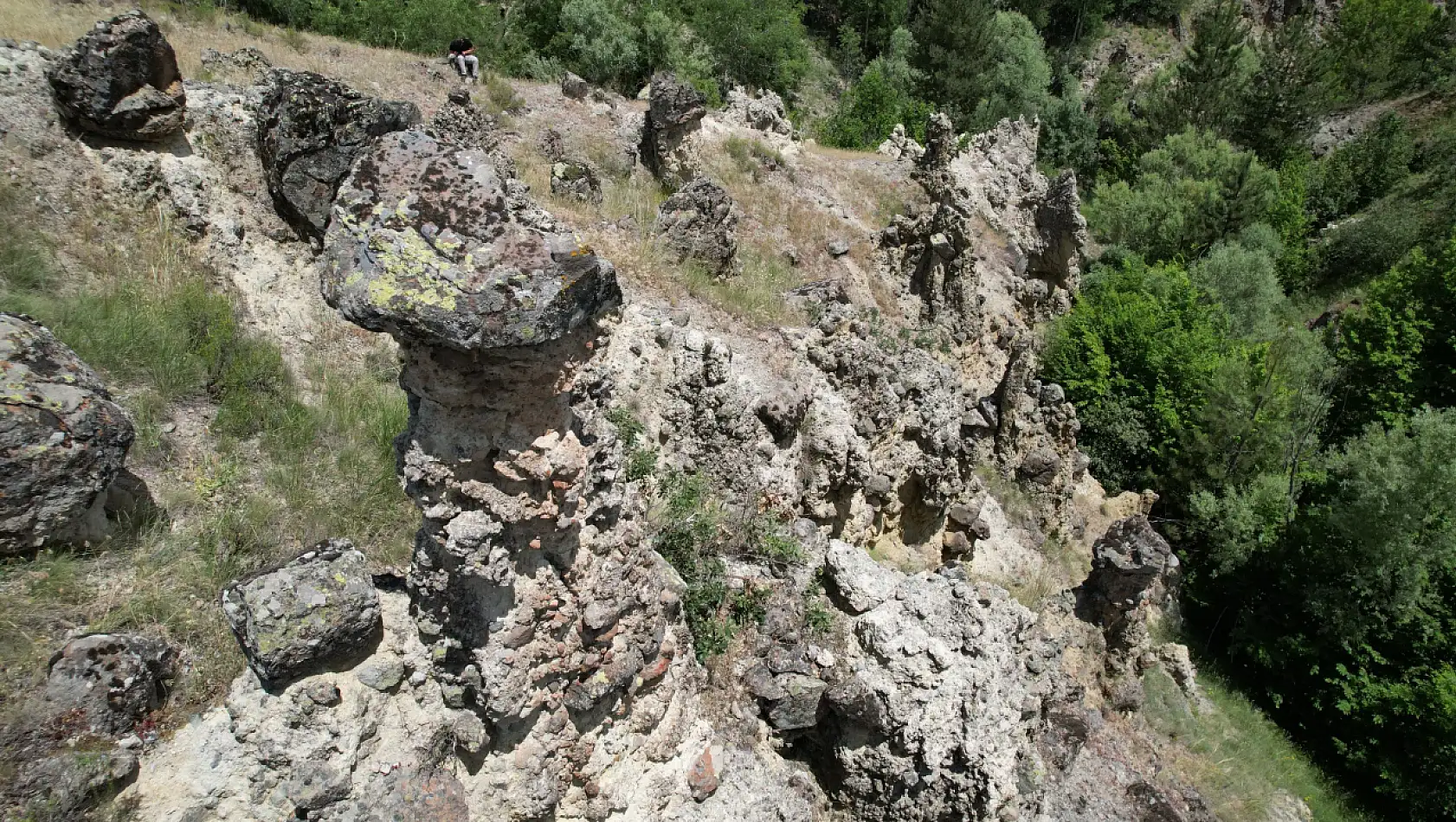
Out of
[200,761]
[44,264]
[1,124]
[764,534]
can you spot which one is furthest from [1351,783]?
[1,124]

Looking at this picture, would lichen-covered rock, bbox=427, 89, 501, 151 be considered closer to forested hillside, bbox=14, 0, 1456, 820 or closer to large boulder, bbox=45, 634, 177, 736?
forested hillside, bbox=14, 0, 1456, 820

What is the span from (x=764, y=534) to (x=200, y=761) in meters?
4.14

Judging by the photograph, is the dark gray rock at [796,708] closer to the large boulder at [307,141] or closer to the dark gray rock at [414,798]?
the dark gray rock at [414,798]

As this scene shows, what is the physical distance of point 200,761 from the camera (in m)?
3.79

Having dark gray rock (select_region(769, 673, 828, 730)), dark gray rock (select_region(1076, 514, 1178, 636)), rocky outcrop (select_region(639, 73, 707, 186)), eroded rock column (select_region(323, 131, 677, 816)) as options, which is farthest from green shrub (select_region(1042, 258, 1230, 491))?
eroded rock column (select_region(323, 131, 677, 816))

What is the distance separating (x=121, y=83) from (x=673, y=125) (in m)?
8.46

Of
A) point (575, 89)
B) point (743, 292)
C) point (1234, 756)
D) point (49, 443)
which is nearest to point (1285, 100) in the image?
point (575, 89)

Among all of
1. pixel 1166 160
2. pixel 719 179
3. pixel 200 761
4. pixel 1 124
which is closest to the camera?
pixel 200 761

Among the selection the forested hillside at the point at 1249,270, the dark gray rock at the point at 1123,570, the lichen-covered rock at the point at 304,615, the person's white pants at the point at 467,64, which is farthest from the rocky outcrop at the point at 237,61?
the dark gray rock at the point at 1123,570

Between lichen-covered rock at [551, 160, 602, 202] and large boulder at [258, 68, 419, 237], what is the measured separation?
9.44 ft

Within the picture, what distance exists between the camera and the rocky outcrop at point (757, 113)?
18.7 meters

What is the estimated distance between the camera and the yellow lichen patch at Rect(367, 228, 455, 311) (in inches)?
121

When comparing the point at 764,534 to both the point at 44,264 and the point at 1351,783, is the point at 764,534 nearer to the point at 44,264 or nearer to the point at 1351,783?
the point at 44,264

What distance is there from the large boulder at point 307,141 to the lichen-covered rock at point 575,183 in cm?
288
